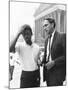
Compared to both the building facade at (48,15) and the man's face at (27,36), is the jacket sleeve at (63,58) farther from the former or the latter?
the man's face at (27,36)

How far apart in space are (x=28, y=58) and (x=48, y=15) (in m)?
0.66

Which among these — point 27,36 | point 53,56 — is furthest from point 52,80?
point 27,36

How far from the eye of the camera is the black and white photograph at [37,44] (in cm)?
254

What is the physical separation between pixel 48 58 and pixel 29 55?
0.88 feet

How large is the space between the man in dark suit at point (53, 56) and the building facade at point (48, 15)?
59mm

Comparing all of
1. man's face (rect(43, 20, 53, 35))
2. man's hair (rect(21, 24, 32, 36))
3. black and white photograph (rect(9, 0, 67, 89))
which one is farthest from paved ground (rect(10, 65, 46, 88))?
man's face (rect(43, 20, 53, 35))

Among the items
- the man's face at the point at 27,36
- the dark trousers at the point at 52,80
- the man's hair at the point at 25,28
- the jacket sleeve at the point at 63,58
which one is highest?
the man's hair at the point at 25,28

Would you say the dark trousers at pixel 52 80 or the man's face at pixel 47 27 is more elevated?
the man's face at pixel 47 27

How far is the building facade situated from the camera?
2.62 m

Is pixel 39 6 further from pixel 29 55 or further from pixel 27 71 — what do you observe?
pixel 27 71

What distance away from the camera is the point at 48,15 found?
2.66 meters

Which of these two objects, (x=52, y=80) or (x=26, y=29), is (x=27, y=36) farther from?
(x=52, y=80)

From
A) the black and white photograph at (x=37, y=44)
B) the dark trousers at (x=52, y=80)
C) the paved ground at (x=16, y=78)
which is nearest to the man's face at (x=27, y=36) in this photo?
the black and white photograph at (x=37, y=44)

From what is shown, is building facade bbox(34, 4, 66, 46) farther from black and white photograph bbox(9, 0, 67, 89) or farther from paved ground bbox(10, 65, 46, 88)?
paved ground bbox(10, 65, 46, 88)
